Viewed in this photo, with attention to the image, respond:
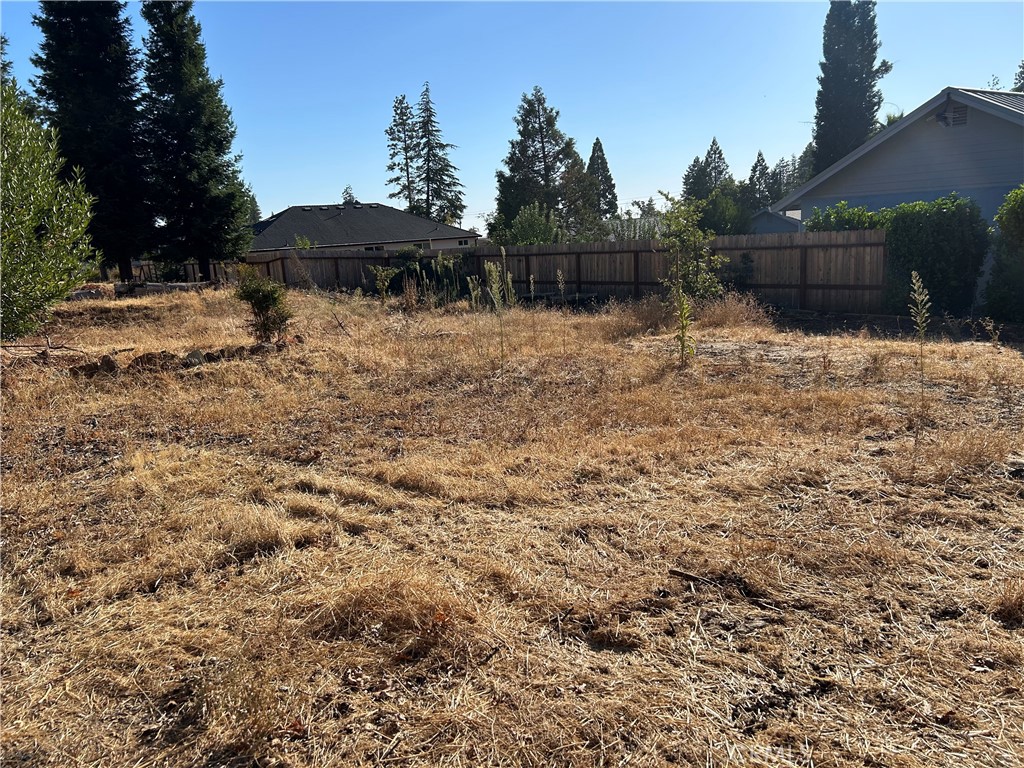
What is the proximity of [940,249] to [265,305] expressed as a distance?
11.5 meters

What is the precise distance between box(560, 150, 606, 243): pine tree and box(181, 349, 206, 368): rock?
1215 inches

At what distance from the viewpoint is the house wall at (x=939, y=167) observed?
504 inches

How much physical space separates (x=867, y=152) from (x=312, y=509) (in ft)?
54.0

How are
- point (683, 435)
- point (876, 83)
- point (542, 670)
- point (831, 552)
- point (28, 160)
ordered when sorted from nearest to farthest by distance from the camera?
point (542, 670), point (831, 552), point (683, 435), point (28, 160), point (876, 83)

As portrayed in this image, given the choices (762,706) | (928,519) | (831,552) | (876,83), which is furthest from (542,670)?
(876,83)

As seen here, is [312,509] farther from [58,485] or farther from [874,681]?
[874,681]

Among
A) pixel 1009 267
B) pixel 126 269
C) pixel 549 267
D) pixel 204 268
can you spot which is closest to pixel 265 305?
pixel 549 267

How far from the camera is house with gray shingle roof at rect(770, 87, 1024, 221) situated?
1268cm

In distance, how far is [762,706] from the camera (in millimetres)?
2006

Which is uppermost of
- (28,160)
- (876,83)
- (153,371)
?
(876,83)

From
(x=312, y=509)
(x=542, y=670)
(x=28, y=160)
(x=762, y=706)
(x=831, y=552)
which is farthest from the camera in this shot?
(x=28, y=160)

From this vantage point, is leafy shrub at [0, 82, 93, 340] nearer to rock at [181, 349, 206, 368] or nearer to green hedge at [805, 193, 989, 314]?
rock at [181, 349, 206, 368]

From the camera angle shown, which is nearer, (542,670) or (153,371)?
(542,670)

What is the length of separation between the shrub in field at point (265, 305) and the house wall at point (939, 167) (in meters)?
14.1
